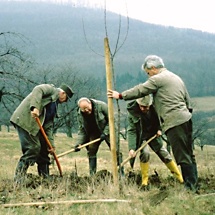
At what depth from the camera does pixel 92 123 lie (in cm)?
857

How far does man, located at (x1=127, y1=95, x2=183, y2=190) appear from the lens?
24.8 feet

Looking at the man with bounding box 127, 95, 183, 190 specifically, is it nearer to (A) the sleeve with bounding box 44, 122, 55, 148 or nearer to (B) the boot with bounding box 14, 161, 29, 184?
(A) the sleeve with bounding box 44, 122, 55, 148

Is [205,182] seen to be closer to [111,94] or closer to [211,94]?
[111,94]

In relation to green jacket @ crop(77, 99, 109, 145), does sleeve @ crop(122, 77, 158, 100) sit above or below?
above

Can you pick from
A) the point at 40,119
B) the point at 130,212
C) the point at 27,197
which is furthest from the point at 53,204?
the point at 40,119

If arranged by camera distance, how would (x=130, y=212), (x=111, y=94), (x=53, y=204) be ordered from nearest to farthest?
1. (x=130, y=212)
2. (x=53, y=204)
3. (x=111, y=94)

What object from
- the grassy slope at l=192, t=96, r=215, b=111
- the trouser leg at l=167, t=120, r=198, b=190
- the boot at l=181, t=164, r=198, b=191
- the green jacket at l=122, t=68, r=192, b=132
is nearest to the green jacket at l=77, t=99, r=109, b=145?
the green jacket at l=122, t=68, r=192, b=132

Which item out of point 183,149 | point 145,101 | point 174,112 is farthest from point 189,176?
point 145,101

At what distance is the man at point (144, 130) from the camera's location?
297 inches

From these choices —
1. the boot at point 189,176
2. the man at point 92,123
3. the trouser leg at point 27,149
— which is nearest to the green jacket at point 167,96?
the boot at point 189,176

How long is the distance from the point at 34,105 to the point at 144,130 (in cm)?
217

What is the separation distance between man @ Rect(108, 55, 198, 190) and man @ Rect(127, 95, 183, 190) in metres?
0.94

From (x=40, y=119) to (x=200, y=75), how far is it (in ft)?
548

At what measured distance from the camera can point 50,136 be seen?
8.16 m
